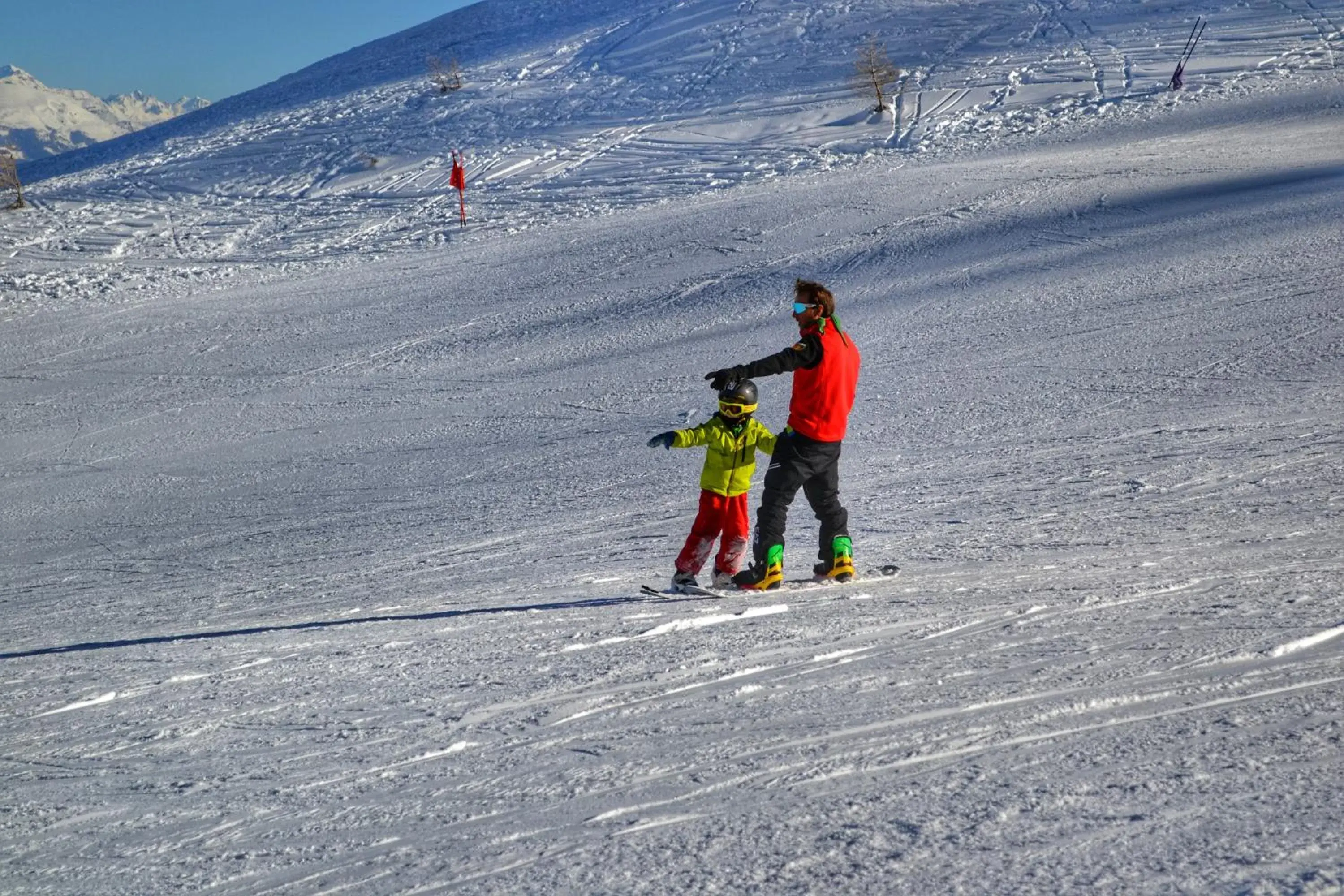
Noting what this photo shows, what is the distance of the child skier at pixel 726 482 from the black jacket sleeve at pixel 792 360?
29 cm

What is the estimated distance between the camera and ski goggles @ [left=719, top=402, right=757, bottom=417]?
554 cm

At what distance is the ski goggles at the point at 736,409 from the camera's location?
218 inches

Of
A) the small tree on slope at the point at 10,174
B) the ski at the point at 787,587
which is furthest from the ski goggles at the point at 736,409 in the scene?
the small tree on slope at the point at 10,174

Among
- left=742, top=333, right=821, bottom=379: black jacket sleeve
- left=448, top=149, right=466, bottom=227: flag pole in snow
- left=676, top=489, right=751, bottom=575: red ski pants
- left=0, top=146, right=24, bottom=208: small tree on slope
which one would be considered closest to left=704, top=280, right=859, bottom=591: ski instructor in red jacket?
left=742, top=333, right=821, bottom=379: black jacket sleeve

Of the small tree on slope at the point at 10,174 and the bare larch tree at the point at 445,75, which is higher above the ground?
the bare larch tree at the point at 445,75

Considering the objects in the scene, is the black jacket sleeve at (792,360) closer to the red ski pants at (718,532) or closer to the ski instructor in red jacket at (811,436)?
the ski instructor in red jacket at (811,436)

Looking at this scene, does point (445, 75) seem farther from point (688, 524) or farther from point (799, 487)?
point (799, 487)

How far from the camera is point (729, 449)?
5656mm

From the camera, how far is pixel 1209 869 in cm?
236

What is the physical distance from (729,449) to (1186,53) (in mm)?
27321

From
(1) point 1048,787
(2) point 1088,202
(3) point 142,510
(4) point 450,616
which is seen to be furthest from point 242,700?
(2) point 1088,202

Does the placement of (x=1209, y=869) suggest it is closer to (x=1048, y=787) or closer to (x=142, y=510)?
(x=1048, y=787)

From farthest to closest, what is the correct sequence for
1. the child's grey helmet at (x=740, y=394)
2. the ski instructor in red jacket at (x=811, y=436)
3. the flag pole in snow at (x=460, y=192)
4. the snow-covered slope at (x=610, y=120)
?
the snow-covered slope at (x=610, y=120)
the flag pole in snow at (x=460, y=192)
the child's grey helmet at (x=740, y=394)
the ski instructor in red jacket at (x=811, y=436)

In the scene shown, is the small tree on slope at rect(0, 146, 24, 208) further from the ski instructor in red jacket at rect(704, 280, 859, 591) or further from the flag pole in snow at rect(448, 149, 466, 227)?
the ski instructor in red jacket at rect(704, 280, 859, 591)
